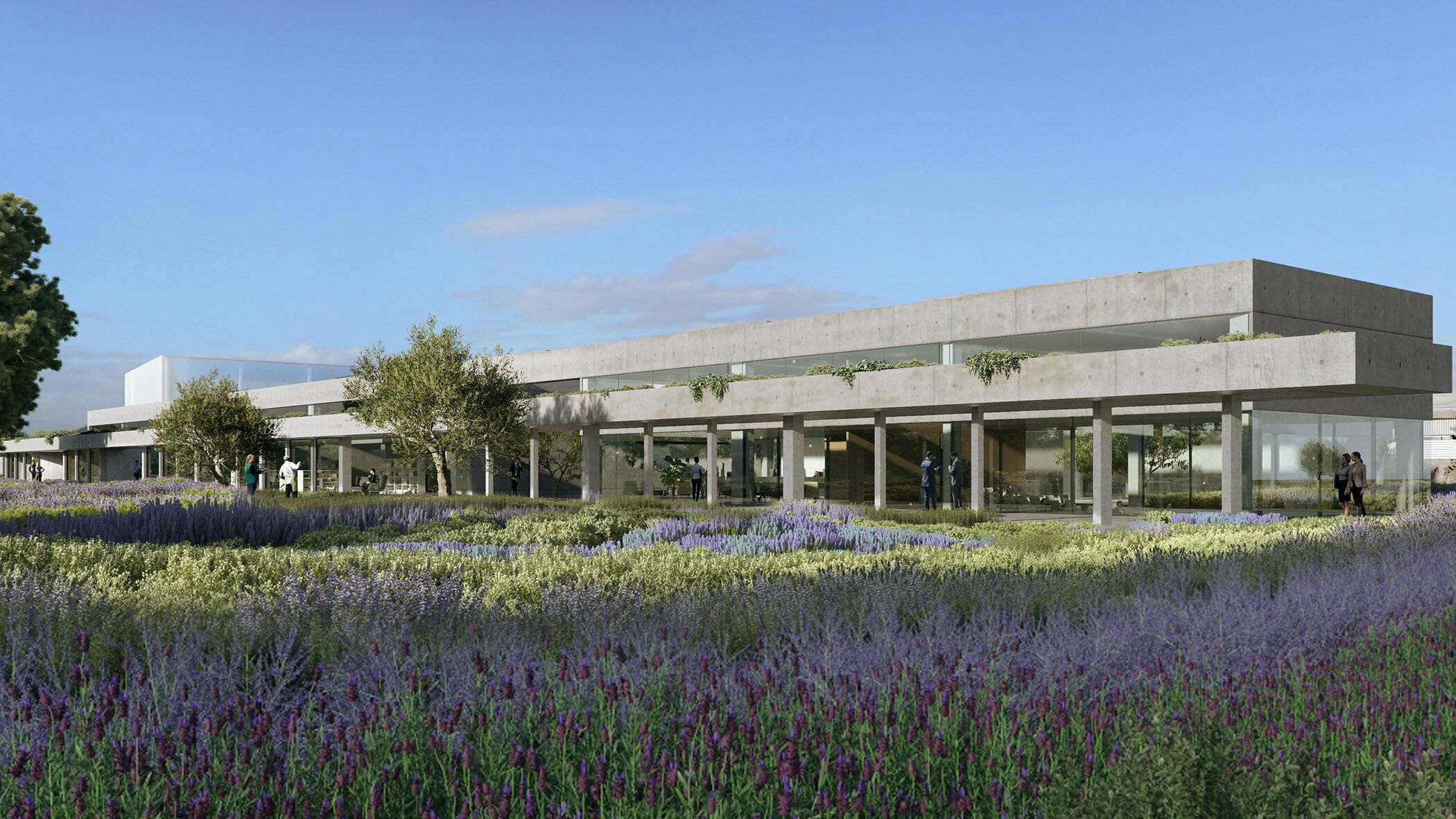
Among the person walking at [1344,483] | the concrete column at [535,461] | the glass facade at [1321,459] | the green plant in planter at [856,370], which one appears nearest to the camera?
the person walking at [1344,483]

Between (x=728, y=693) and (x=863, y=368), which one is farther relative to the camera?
(x=863, y=368)

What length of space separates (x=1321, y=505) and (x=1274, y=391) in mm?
6088

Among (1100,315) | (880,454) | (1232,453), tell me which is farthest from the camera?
(880,454)

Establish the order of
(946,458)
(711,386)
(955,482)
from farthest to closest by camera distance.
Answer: (946,458)
(711,386)
(955,482)

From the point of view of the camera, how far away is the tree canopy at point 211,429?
4347 centimetres

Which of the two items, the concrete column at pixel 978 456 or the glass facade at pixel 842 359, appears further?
the glass facade at pixel 842 359

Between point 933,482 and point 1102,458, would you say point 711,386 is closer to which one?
point 933,482

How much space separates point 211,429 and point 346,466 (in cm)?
1150

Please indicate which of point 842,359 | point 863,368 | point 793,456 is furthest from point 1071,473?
point 842,359

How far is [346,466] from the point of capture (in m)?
54.9

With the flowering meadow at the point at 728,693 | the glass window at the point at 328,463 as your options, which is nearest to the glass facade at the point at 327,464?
the glass window at the point at 328,463

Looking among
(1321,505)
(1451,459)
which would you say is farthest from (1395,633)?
(1451,459)

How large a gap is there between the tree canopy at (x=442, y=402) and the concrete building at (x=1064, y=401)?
2612 millimetres

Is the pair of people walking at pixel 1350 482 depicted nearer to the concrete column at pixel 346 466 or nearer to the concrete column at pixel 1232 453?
the concrete column at pixel 1232 453
